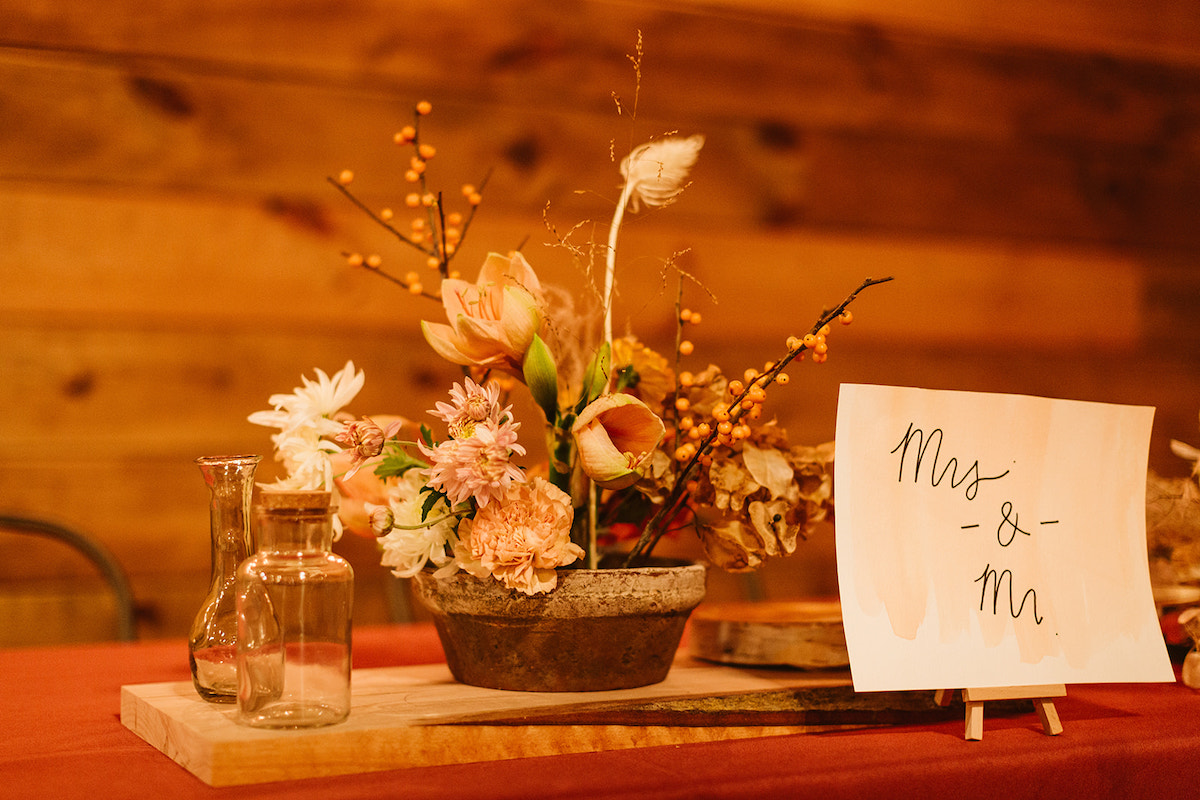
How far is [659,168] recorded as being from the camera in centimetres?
85

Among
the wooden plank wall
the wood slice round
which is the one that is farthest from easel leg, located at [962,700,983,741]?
the wooden plank wall

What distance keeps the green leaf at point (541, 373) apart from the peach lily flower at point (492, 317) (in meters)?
0.02

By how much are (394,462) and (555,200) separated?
156 centimetres

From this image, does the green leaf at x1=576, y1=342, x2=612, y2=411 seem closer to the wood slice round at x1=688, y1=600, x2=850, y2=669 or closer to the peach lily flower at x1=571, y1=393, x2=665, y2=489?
the peach lily flower at x1=571, y1=393, x2=665, y2=489

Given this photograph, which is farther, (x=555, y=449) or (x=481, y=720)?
(x=555, y=449)

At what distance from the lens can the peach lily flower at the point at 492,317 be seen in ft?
2.49

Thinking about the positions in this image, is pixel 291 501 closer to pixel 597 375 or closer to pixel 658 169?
pixel 597 375

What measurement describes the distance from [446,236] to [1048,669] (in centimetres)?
53

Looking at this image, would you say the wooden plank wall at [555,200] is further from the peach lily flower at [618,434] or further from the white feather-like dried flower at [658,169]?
the peach lily flower at [618,434]

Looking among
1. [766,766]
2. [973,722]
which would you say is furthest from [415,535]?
[973,722]

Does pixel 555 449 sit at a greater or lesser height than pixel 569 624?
greater

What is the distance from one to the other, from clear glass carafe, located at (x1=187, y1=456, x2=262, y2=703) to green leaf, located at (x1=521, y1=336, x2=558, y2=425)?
20cm

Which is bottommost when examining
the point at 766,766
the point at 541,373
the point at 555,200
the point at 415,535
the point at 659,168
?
the point at 766,766

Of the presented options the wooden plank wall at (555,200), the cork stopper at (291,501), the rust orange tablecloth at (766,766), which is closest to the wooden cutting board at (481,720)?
the rust orange tablecloth at (766,766)
